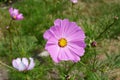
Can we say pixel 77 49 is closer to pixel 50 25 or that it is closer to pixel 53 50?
pixel 53 50

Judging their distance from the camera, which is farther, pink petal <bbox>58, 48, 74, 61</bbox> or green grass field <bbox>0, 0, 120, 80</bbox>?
green grass field <bbox>0, 0, 120, 80</bbox>

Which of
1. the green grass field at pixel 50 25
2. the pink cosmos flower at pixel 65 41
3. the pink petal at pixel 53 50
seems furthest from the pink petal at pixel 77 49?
the green grass field at pixel 50 25

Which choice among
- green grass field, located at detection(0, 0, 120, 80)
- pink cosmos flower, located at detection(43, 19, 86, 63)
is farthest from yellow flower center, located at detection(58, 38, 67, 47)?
green grass field, located at detection(0, 0, 120, 80)

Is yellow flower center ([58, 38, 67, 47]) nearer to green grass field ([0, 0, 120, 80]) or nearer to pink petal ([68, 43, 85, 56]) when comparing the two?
pink petal ([68, 43, 85, 56])

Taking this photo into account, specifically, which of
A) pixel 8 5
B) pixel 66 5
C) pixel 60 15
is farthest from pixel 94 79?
pixel 8 5

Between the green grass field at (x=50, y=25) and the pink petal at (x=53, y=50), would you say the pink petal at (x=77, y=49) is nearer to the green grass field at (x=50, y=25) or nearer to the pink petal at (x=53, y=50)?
the pink petal at (x=53, y=50)

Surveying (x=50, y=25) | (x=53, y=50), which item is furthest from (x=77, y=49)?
(x=50, y=25)
